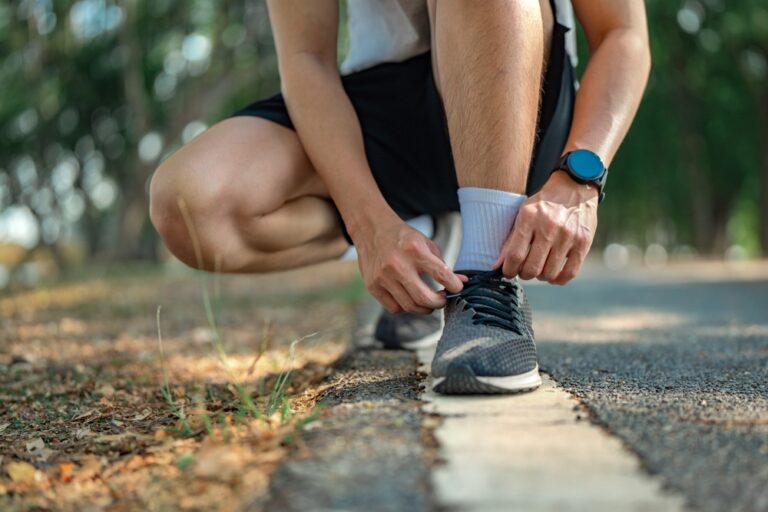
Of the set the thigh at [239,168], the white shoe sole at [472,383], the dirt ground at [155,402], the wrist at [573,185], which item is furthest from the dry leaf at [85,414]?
the wrist at [573,185]

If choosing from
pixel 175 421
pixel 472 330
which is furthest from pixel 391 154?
pixel 175 421

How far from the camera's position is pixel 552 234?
1685 mm

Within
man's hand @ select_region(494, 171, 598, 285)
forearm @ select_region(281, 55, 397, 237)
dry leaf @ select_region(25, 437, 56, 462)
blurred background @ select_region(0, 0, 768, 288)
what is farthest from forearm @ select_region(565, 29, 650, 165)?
blurred background @ select_region(0, 0, 768, 288)

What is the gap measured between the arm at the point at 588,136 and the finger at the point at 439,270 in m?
0.10

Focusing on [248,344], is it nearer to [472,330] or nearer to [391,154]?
[391,154]

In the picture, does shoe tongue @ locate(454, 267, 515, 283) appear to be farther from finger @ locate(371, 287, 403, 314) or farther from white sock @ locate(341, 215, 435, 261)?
white sock @ locate(341, 215, 435, 261)

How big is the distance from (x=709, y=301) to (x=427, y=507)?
13.7 ft

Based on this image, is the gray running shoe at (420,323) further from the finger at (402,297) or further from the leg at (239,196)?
the finger at (402,297)

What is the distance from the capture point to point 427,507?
1.09 meters

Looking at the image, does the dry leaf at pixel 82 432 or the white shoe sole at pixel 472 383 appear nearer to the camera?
the white shoe sole at pixel 472 383

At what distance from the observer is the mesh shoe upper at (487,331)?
162cm

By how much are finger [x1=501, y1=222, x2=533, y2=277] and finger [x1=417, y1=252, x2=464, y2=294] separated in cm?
11

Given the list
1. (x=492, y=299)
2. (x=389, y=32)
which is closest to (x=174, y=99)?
(x=389, y=32)

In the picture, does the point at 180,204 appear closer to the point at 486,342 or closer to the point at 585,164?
the point at 486,342
